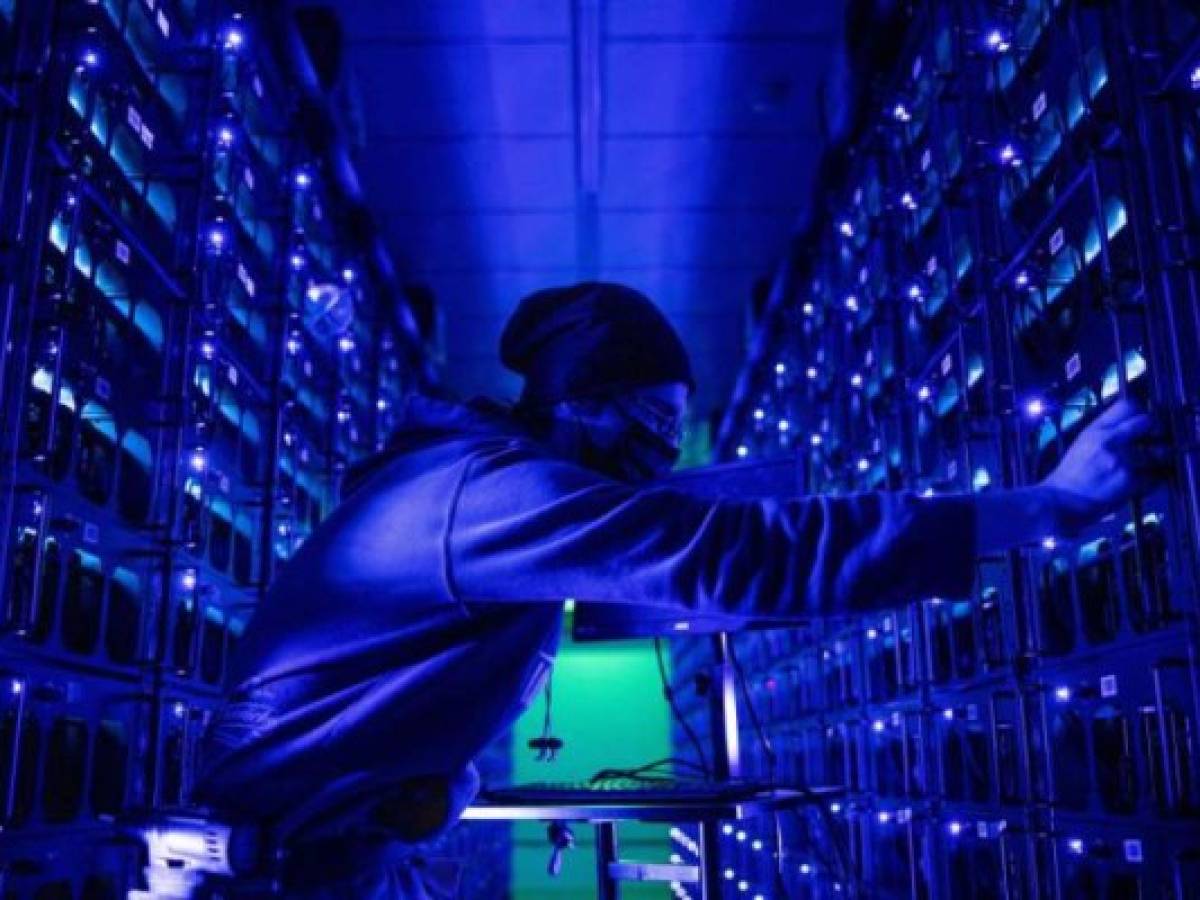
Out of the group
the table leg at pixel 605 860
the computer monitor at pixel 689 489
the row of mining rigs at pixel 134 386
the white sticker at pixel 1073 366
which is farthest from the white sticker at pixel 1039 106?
the row of mining rigs at pixel 134 386

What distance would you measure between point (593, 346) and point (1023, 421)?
1975 millimetres

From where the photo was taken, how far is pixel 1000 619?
3562 mm

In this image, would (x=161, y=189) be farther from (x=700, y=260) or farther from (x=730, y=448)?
(x=730, y=448)

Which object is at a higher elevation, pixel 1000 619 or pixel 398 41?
pixel 398 41

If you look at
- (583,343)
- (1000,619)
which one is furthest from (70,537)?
(1000,619)

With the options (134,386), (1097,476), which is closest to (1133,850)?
(1097,476)

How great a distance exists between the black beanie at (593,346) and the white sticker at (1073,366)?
1552 millimetres

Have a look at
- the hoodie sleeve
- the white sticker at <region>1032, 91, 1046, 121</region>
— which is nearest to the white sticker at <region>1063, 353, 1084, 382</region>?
the white sticker at <region>1032, 91, 1046, 121</region>

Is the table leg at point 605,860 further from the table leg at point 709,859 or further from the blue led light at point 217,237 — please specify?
the blue led light at point 217,237

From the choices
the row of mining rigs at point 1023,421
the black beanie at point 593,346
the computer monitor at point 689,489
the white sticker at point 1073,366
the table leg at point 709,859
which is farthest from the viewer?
the white sticker at point 1073,366

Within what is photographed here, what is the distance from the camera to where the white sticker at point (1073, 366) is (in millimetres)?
3016

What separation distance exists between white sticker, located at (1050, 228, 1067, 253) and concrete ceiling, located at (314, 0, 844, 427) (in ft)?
7.34

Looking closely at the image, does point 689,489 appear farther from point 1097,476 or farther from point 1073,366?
point 1097,476

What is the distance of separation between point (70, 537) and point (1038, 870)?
8.71 feet
